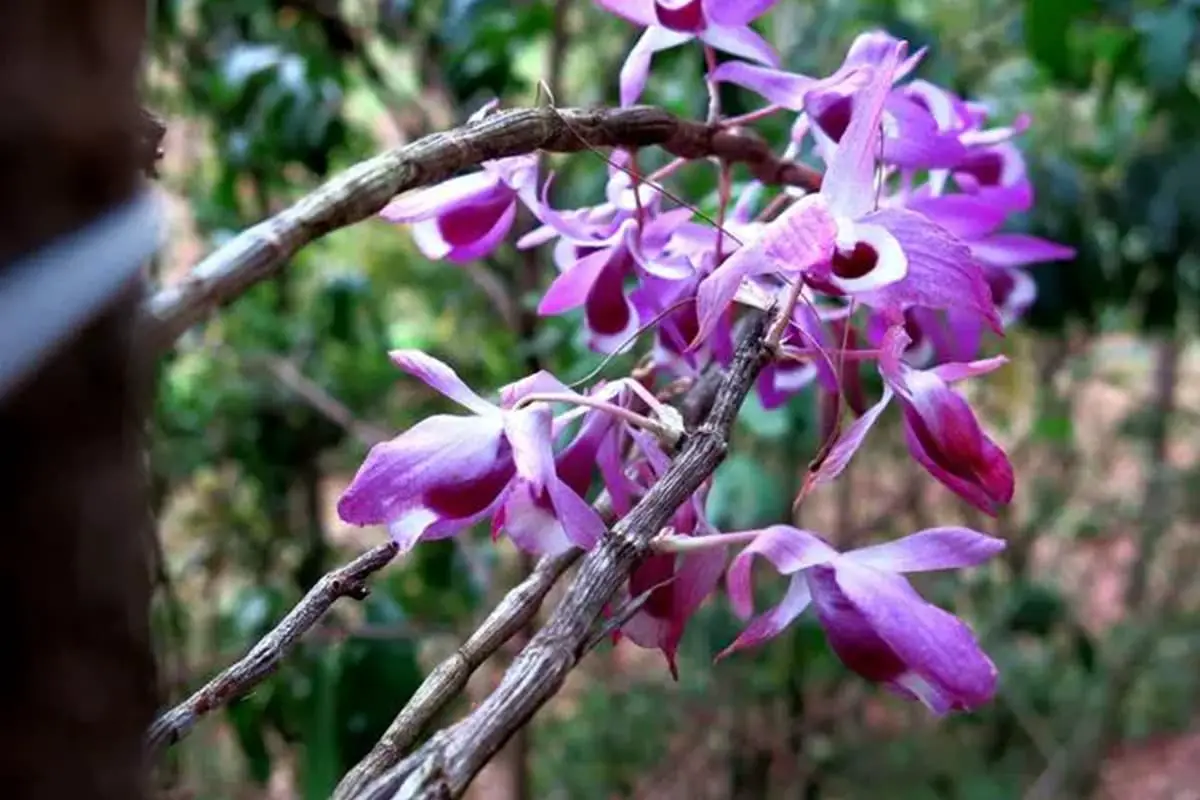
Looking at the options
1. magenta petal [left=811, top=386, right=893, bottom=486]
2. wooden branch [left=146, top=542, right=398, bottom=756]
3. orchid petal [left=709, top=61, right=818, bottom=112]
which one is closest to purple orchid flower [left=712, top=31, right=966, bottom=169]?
orchid petal [left=709, top=61, right=818, bottom=112]

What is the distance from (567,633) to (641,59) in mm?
227

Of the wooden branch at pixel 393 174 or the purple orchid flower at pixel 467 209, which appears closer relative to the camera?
the wooden branch at pixel 393 174

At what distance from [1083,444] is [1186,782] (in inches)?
23.9

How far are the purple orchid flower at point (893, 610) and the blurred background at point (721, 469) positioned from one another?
172 mm

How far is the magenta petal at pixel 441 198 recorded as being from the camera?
380 mm

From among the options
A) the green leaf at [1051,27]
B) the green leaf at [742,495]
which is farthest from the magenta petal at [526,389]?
the green leaf at [1051,27]

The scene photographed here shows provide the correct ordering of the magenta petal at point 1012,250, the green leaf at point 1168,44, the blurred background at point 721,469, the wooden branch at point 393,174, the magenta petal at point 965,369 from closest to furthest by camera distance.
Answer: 1. the wooden branch at point 393,174
2. the magenta petal at point 965,369
3. the magenta petal at point 1012,250
4. the green leaf at point 1168,44
5. the blurred background at point 721,469

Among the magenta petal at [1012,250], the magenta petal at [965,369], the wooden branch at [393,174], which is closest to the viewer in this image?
the wooden branch at [393,174]

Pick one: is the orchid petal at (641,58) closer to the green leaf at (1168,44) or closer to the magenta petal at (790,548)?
the magenta petal at (790,548)

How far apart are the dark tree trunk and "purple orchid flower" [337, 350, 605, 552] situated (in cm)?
16

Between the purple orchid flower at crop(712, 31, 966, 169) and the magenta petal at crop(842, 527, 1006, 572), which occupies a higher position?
the purple orchid flower at crop(712, 31, 966, 169)

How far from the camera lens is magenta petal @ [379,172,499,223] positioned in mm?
380

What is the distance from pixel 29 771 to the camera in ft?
0.45

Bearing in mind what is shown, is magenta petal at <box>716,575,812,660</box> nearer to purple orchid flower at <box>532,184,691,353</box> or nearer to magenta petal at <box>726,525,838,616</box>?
magenta petal at <box>726,525,838,616</box>
